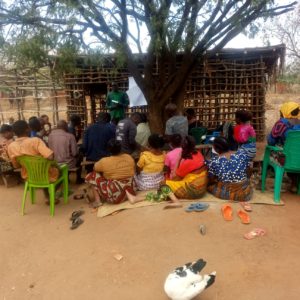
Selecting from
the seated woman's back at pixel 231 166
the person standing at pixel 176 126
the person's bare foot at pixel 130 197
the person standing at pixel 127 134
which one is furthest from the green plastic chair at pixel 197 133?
the person's bare foot at pixel 130 197

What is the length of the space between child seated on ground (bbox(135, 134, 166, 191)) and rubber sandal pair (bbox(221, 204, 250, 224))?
3.75 feet

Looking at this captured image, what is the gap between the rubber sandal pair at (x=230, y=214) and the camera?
3.90 metres

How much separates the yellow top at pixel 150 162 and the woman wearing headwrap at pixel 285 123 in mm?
1593

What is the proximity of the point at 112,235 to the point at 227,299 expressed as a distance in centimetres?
156

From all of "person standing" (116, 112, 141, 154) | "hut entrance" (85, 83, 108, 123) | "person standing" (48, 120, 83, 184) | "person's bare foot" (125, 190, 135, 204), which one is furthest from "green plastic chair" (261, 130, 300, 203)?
"hut entrance" (85, 83, 108, 123)

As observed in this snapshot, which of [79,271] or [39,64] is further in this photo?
[39,64]

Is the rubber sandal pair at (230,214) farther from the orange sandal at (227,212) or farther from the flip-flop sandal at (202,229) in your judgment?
the flip-flop sandal at (202,229)

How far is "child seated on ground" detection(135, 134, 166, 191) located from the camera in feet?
15.8

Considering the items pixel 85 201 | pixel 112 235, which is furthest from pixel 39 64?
pixel 112 235

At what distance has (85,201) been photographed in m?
5.05

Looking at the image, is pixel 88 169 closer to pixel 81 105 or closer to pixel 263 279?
pixel 263 279

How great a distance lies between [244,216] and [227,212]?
0.65 ft

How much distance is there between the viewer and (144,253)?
11.4 ft

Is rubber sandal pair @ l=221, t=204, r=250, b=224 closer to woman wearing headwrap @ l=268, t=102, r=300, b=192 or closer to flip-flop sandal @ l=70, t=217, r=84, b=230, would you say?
woman wearing headwrap @ l=268, t=102, r=300, b=192
